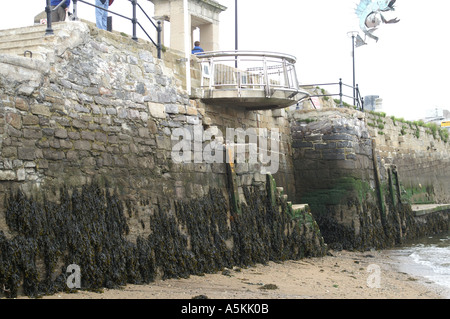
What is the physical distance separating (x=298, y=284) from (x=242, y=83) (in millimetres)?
4982

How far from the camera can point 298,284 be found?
10711 mm

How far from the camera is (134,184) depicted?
1011cm

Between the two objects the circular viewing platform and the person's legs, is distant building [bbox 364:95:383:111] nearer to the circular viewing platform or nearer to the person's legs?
the circular viewing platform

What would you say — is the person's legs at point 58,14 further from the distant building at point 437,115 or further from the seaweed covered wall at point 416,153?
the distant building at point 437,115

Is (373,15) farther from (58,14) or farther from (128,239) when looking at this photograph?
(128,239)

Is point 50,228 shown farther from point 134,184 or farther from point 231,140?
point 231,140

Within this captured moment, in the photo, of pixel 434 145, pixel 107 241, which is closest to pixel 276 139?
pixel 107 241

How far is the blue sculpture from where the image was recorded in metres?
24.5

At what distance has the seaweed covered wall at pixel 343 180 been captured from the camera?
1598cm

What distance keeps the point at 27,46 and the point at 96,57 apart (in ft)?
3.55

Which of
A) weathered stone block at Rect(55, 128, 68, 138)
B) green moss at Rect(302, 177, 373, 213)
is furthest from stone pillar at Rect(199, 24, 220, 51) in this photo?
weathered stone block at Rect(55, 128, 68, 138)

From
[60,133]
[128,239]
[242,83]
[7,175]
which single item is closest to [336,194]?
[242,83]

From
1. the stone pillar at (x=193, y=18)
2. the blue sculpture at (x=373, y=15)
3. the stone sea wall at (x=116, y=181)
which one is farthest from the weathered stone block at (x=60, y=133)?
the blue sculpture at (x=373, y=15)

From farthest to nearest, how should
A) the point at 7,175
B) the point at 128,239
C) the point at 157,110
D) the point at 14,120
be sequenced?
the point at 157,110 → the point at 128,239 → the point at 14,120 → the point at 7,175
